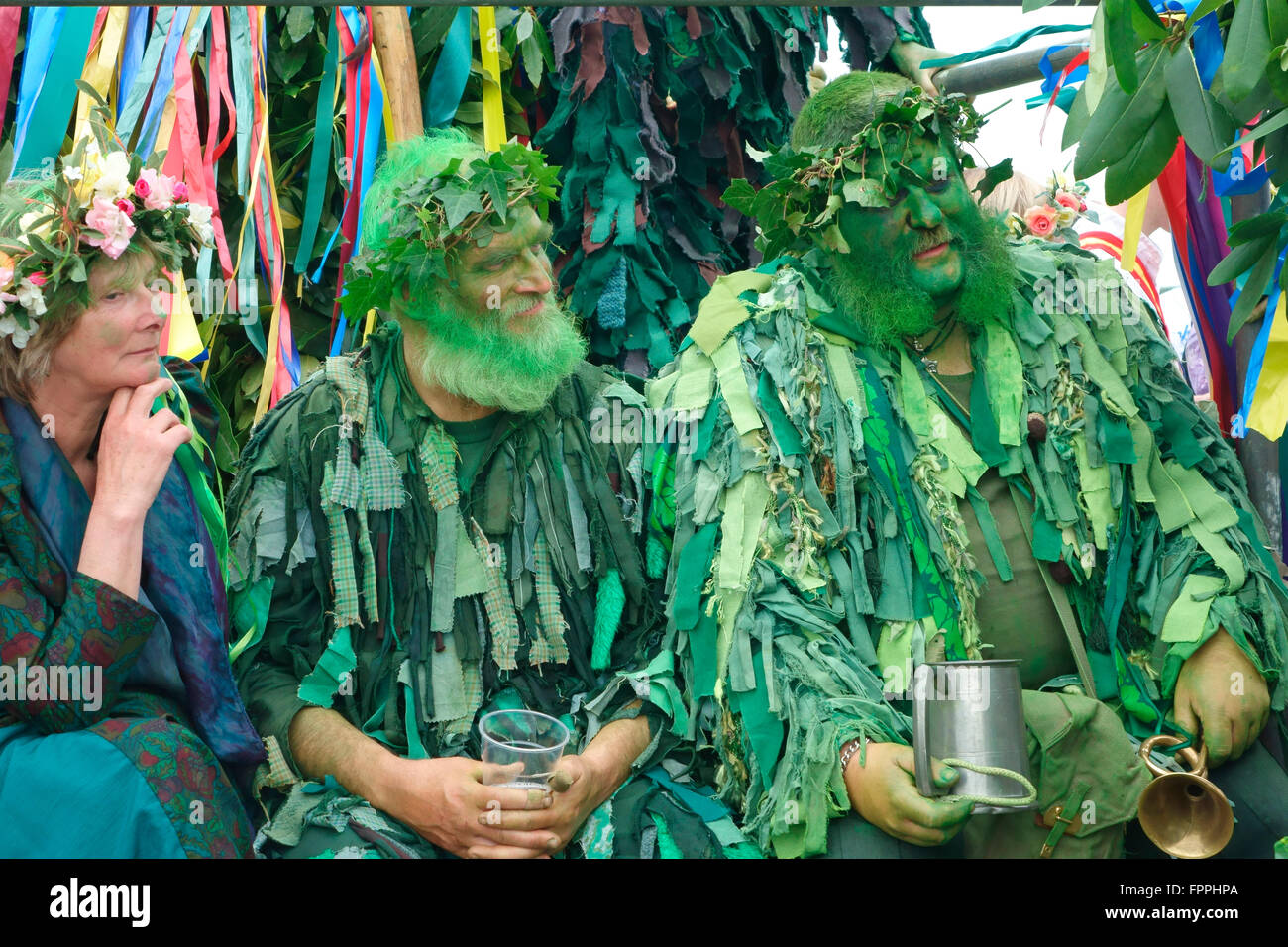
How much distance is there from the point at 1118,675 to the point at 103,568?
195 cm

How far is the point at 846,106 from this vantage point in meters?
3.24

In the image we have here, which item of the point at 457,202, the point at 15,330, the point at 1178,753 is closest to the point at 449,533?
the point at 457,202

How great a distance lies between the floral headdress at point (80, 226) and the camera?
8.84 ft

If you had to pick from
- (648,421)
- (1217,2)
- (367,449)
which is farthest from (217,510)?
(1217,2)

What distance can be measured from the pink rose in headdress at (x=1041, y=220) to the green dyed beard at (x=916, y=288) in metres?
1.15

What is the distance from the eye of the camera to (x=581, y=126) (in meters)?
3.92

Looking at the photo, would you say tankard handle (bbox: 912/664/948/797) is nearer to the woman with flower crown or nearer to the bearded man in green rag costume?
the bearded man in green rag costume

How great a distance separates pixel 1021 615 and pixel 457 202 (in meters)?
1.40

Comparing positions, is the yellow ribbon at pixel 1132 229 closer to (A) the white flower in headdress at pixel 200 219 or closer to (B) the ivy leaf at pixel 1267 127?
(B) the ivy leaf at pixel 1267 127

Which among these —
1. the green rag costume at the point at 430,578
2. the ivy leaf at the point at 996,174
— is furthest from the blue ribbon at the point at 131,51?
the ivy leaf at the point at 996,174

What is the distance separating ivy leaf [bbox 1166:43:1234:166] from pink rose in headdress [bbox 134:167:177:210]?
1.77m

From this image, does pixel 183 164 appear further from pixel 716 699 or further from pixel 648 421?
pixel 716 699

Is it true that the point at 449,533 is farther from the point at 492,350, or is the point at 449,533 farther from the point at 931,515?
the point at 931,515

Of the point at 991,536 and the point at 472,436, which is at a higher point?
the point at 472,436
